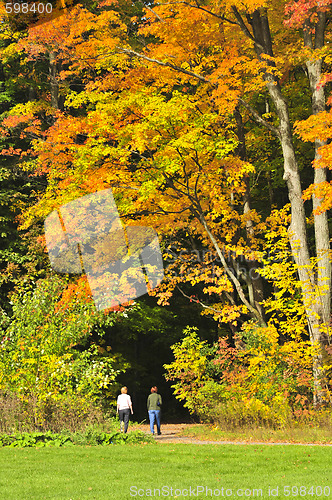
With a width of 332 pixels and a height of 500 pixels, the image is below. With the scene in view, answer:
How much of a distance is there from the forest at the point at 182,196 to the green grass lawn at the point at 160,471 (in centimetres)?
300

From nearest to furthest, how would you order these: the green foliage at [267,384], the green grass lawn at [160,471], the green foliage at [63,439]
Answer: the green grass lawn at [160,471] < the green foliage at [63,439] < the green foliage at [267,384]

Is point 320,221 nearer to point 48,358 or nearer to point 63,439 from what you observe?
point 48,358

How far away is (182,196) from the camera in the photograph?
59.6 feet

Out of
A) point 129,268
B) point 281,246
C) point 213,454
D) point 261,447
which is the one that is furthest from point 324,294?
point 129,268

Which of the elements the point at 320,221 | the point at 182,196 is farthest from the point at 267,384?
the point at 182,196

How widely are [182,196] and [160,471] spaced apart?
10.7 metres

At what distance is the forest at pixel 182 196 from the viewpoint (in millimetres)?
13883

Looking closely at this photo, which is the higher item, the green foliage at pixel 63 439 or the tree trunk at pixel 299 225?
the tree trunk at pixel 299 225

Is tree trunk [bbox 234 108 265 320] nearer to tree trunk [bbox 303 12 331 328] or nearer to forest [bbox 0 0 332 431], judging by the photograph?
forest [bbox 0 0 332 431]

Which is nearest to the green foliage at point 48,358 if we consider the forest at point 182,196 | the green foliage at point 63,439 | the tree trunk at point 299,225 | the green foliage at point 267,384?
the forest at point 182,196

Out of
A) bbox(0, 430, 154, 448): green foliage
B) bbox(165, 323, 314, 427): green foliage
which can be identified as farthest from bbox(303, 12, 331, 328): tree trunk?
bbox(0, 430, 154, 448): green foliage

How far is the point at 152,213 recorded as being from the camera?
17.9 metres

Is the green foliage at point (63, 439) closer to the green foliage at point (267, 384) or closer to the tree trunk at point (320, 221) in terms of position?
the green foliage at point (267, 384)

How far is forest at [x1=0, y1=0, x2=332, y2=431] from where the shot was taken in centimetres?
1388
